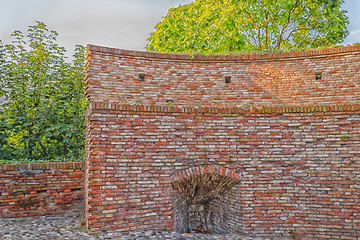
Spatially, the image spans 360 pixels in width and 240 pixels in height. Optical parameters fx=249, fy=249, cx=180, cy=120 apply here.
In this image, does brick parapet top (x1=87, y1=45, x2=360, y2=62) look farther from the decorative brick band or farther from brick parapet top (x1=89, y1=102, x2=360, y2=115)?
the decorative brick band

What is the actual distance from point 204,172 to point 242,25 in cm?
887

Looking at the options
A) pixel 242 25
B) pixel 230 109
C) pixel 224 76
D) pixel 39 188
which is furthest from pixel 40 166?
pixel 242 25

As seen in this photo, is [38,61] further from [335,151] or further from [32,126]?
[335,151]

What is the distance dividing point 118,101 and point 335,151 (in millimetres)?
4920

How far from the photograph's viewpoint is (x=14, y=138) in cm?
853

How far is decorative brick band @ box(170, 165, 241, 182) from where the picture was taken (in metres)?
5.36

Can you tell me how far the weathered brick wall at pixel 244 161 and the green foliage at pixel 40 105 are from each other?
13.3ft

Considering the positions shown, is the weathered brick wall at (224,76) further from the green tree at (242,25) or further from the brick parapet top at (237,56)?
the green tree at (242,25)

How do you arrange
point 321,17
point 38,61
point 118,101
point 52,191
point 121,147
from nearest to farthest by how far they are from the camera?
point 121,147
point 118,101
point 52,191
point 38,61
point 321,17

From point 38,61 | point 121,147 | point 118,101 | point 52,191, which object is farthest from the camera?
point 38,61

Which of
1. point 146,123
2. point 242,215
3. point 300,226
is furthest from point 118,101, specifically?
point 300,226

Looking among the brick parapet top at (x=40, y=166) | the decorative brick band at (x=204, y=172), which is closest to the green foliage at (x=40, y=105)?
the brick parapet top at (x=40, y=166)

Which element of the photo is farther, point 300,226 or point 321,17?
point 321,17

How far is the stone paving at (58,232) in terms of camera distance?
4867mm
